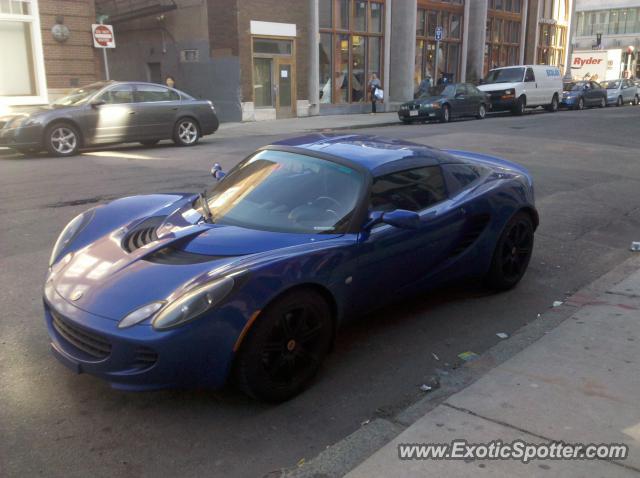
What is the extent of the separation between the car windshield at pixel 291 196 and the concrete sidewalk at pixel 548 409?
4.43 ft

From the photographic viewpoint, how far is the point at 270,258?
11.2ft

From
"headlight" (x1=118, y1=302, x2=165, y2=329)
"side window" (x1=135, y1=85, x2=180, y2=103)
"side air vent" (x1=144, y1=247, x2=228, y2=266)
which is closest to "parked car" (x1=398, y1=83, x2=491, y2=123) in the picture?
"side window" (x1=135, y1=85, x2=180, y2=103)

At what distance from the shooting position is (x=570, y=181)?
35.6ft

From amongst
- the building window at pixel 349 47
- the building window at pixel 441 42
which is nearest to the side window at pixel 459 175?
the building window at pixel 349 47

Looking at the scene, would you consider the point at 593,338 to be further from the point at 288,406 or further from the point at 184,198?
the point at 184,198

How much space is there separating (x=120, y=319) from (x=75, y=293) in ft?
1.51

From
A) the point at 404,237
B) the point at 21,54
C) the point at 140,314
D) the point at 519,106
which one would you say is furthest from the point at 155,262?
the point at 519,106

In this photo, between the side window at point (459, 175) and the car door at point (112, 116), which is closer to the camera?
the side window at point (459, 175)

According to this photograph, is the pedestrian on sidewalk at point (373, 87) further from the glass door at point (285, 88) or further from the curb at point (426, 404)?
the curb at point (426, 404)

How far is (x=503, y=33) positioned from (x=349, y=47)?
16.9m

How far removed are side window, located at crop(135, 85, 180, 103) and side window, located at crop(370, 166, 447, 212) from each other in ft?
37.3

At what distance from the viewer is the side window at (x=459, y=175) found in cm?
485

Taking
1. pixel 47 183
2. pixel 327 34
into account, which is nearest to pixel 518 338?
pixel 47 183

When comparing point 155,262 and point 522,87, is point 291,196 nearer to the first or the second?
point 155,262
